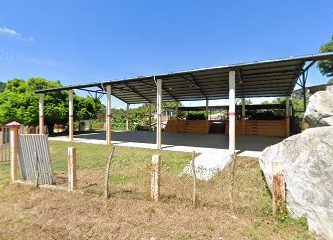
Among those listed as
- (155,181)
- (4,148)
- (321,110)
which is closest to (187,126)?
(4,148)

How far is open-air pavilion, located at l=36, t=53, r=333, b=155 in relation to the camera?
1302 centimetres

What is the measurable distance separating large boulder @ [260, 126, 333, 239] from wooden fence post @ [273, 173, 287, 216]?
0.34 ft

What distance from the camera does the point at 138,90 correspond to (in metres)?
26.7

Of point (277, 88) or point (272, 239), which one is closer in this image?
point (272, 239)

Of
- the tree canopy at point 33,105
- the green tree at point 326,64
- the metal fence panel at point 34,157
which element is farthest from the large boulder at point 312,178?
the green tree at point 326,64

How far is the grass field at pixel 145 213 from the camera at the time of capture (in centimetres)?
519

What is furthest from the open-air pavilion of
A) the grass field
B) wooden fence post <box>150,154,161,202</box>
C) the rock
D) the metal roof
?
wooden fence post <box>150,154,161,202</box>

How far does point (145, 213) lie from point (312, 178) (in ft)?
11.0

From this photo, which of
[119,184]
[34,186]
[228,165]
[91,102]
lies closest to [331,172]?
[228,165]

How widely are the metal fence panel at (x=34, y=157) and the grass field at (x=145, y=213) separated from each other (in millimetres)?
461

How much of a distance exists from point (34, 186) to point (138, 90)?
755 inches

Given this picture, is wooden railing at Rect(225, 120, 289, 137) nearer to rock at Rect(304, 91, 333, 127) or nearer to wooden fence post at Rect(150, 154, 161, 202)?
rock at Rect(304, 91, 333, 127)

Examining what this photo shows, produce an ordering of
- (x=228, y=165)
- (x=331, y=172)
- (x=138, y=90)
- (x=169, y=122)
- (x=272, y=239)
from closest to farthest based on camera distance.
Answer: (x=272, y=239) → (x=331, y=172) → (x=228, y=165) → (x=138, y=90) → (x=169, y=122)

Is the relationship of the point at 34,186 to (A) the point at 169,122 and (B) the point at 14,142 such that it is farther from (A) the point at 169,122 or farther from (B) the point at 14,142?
(A) the point at 169,122
